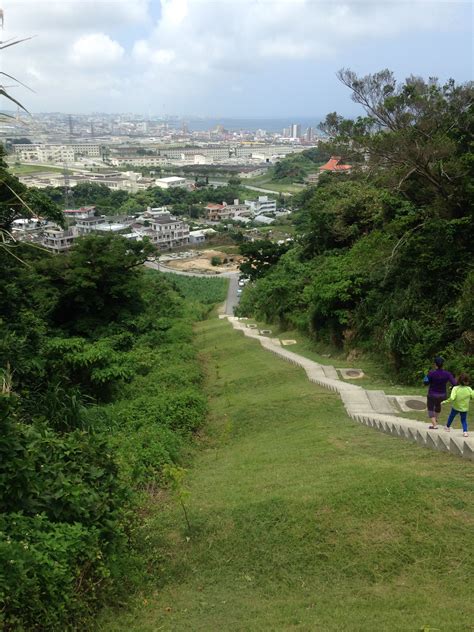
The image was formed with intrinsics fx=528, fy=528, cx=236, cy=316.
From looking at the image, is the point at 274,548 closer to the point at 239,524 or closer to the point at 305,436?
the point at 239,524

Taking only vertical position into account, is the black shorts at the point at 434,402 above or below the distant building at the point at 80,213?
above

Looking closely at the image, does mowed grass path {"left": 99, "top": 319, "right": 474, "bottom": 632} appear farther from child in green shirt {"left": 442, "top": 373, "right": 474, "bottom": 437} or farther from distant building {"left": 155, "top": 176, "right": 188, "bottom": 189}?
distant building {"left": 155, "top": 176, "right": 188, "bottom": 189}

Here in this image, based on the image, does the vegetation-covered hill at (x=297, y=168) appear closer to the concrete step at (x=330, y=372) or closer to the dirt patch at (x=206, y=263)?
the dirt patch at (x=206, y=263)

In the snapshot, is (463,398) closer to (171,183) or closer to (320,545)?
(320,545)

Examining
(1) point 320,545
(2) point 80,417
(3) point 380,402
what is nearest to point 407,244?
(3) point 380,402

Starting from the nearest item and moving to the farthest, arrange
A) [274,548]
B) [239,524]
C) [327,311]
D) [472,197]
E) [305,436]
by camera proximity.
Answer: [274,548] → [239,524] → [305,436] → [472,197] → [327,311]

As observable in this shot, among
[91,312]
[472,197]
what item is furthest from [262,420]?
[91,312]

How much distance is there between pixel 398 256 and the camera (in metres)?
14.2

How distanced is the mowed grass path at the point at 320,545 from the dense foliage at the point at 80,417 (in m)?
0.64

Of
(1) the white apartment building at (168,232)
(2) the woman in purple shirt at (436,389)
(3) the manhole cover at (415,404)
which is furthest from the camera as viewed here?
(1) the white apartment building at (168,232)

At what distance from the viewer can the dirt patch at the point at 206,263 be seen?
66875mm

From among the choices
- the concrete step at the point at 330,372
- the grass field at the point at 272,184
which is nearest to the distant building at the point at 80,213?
the grass field at the point at 272,184

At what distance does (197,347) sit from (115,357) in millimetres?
5769

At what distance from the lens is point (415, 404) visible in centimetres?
958
